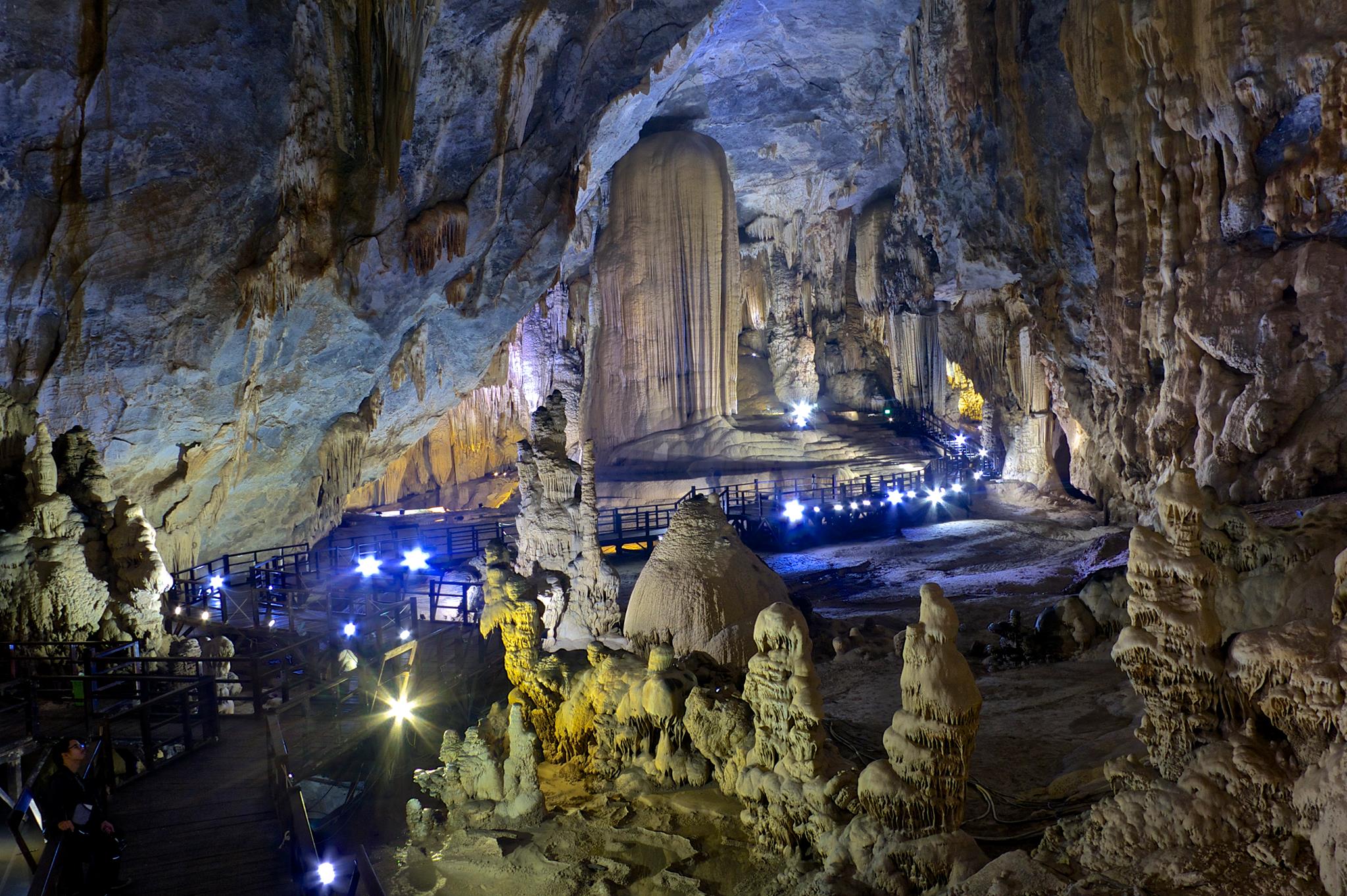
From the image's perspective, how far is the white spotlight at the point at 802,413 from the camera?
27.2 m

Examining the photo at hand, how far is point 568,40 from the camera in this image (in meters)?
12.6

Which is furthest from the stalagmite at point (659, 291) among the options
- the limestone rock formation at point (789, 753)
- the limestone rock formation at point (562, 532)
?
the limestone rock formation at point (789, 753)

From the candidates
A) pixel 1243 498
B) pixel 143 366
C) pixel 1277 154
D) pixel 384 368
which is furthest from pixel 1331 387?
pixel 143 366

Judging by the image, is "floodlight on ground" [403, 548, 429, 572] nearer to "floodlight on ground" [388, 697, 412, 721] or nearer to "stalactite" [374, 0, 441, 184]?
"floodlight on ground" [388, 697, 412, 721]

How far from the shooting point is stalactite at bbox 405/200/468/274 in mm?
12484

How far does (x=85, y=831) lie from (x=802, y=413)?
26.0 metres

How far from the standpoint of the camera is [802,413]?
29562 mm

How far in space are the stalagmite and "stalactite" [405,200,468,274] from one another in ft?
40.8

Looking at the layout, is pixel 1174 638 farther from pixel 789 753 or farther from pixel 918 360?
pixel 918 360

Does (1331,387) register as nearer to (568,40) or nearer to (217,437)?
(568,40)

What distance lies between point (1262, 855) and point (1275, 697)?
26.8 inches

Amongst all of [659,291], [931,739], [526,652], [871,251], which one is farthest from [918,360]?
[931,739]

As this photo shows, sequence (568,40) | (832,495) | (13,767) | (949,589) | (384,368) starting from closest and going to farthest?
(13,767)
(568,40)
(949,589)
(384,368)
(832,495)

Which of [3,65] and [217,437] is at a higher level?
[3,65]
